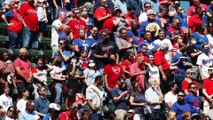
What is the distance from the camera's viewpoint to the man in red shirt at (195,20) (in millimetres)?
27156

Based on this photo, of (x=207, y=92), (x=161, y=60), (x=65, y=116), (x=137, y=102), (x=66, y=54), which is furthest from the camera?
(x=161, y=60)

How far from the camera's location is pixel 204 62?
82.4 ft

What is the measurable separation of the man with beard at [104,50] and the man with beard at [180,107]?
6.06ft

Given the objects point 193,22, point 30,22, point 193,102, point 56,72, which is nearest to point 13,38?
point 30,22

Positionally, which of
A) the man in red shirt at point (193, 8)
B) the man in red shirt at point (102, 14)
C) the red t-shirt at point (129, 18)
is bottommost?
the man in red shirt at point (193, 8)

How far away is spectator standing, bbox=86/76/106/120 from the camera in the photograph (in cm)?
2172

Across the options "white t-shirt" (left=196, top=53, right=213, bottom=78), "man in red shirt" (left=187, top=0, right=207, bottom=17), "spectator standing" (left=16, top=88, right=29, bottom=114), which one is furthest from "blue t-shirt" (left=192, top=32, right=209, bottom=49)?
"spectator standing" (left=16, top=88, right=29, bottom=114)

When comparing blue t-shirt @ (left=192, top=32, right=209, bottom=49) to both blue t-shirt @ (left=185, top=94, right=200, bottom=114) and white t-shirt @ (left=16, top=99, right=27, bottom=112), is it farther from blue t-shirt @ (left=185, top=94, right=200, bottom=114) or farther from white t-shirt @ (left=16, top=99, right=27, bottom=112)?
white t-shirt @ (left=16, top=99, right=27, bottom=112)

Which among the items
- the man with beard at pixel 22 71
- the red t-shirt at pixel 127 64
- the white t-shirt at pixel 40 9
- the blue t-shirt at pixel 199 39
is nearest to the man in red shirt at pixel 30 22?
the white t-shirt at pixel 40 9

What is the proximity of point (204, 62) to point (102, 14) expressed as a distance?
306 centimetres

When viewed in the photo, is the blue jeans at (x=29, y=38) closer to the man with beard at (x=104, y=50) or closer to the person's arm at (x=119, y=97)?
the man with beard at (x=104, y=50)

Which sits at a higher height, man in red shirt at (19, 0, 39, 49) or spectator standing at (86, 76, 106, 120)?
man in red shirt at (19, 0, 39, 49)

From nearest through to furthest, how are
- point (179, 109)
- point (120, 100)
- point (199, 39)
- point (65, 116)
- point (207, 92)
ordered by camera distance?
point (65, 116), point (120, 100), point (179, 109), point (207, 92), point (199, 39)

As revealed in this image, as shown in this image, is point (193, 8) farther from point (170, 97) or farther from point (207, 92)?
point (170, 97)
